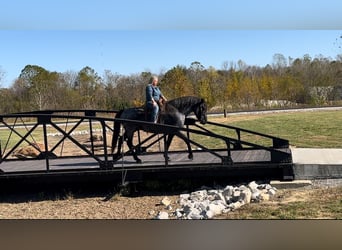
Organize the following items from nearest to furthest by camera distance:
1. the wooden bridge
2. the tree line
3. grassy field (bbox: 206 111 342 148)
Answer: the tree line, the wooden bridge, grassy field (bbox: 206 111 342 148)

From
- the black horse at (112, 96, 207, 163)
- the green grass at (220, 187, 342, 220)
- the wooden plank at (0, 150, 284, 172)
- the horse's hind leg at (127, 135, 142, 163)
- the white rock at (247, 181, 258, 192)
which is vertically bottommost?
the green grass at (220, 187, 342, 220)

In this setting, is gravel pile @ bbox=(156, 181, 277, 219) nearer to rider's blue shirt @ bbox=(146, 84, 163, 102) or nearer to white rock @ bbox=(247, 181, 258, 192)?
white rock @ bbox=(247, 181, 258, 192)

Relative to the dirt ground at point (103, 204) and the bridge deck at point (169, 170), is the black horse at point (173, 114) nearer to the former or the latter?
the bridge deck at point (169, 170)

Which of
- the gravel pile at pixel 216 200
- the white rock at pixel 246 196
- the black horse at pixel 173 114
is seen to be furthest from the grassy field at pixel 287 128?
the white rock at pixel 246 196

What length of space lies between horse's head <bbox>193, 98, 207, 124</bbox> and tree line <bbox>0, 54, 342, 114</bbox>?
0.48 feet

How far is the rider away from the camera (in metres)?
6.80

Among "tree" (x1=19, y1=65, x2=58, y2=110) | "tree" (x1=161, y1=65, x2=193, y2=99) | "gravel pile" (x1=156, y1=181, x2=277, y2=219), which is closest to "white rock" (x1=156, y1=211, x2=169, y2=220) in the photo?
"gravel pile" (x1=156, y1=181, x2=277, y2=219)

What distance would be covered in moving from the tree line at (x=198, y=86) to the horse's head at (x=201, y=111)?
146 millimetres

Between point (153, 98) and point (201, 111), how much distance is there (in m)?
0.86

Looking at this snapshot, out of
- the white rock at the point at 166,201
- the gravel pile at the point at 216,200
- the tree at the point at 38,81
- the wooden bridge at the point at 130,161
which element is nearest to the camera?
the tree at the point at 38,81

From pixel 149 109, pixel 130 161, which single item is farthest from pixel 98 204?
pixel 149 109

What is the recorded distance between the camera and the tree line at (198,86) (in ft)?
21.2

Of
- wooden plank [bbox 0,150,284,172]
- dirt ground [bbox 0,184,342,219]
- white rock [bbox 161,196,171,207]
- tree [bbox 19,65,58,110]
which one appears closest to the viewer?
tree [bbox 19,65,58,110]

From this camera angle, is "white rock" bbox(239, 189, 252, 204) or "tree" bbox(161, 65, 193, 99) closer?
"tree" bbox(161, 65, 193, 99)
